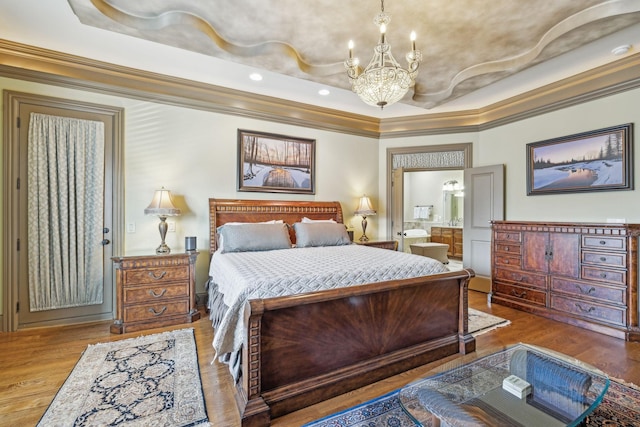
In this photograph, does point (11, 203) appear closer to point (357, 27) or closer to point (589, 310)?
point (357, 27)

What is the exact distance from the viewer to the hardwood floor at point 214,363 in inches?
72.2

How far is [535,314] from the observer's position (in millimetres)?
3590

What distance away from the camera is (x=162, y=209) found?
3312 millimetres

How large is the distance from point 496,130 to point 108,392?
5654 millimetres

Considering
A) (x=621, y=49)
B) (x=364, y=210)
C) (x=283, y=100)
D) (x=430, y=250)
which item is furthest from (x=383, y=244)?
(x=621, y=49)

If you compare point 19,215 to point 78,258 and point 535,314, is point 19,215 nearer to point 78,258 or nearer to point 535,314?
point 78,258

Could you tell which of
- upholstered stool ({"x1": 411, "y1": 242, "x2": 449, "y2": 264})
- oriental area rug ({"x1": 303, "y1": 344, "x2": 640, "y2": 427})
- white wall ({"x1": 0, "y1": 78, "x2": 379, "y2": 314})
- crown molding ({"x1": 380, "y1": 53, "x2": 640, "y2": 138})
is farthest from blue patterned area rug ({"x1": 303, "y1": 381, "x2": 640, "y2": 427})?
upholstered stool ({"x1": 411, "y1": 242, "x2": 449, "y2": 264})

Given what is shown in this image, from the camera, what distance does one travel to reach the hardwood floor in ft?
6.02

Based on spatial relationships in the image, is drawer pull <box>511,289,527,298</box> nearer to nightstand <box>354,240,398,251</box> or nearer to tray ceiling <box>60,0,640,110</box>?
nightstand <box>354,240,398,251</box>

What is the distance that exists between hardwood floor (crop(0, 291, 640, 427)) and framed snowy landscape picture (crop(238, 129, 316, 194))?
1.98m

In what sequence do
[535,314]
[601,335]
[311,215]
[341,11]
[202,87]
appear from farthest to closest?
[311,215] < [202,87] < [535,314] < [601,335] < [341,11]

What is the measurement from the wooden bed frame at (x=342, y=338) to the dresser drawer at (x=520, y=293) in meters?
1.69

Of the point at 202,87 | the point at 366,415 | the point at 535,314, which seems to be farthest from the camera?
the point at 202,87

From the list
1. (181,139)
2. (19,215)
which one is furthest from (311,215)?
→ (19,215)
